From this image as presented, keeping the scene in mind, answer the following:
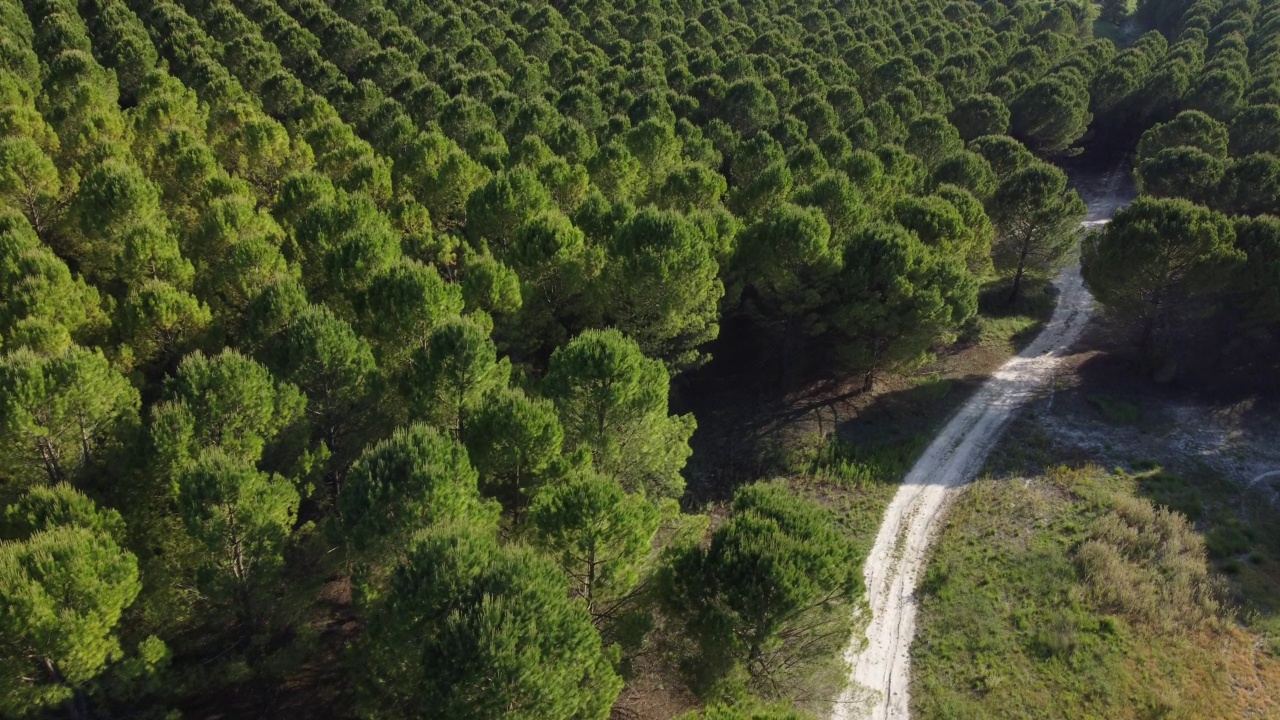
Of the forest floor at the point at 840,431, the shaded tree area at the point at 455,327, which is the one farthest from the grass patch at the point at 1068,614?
the shaded tree area at the point at 455,327

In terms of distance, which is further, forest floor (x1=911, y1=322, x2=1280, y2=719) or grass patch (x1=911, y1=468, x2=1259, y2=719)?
forest floor (x1=911, y1=322, x2=1280, y2=719)

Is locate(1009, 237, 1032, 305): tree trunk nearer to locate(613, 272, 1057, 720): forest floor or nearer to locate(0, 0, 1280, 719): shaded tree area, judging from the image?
locate(0, 0, 1280, 719): shaded tree area

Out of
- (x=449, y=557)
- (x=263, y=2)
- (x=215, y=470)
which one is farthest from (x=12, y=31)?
(x=449, y=557)

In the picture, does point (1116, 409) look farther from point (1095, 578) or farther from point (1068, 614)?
point (1068, 614)

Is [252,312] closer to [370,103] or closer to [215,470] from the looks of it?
[215,470]

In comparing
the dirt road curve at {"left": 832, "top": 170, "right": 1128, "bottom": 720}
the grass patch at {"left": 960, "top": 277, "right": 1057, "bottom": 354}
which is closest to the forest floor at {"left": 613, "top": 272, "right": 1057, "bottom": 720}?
the grass patch at {"left": 960, "top": 277, "right": 1057, "bottom": 354}

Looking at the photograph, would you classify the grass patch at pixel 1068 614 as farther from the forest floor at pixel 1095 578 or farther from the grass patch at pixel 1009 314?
the grass patch at pixel 1009 314
